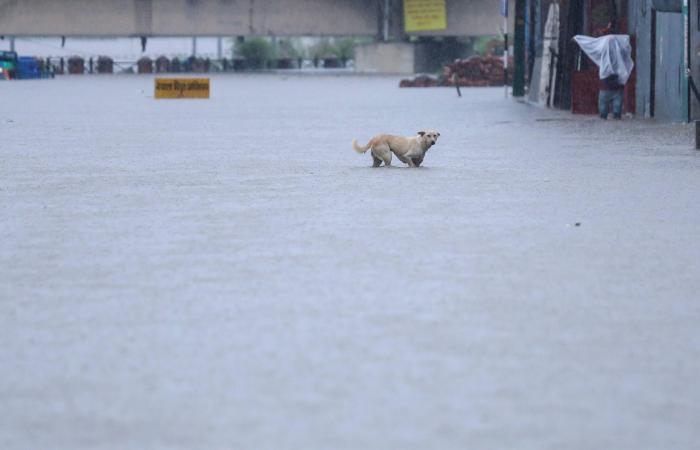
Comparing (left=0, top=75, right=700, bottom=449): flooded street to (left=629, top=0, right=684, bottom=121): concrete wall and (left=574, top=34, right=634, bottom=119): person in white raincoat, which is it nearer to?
(left=629, top=0, right=684, bottom=121): concrete wall

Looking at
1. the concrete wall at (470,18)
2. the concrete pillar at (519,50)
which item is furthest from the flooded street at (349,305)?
the concrete wall at (470,18)

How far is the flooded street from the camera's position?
18.3 ft

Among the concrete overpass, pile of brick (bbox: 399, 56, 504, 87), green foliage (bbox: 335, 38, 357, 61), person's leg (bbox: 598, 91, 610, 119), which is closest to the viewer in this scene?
person's leg (bbox: 598, 91, 610, 119)

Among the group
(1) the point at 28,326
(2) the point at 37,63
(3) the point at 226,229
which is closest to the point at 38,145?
(3) the point at 226,229

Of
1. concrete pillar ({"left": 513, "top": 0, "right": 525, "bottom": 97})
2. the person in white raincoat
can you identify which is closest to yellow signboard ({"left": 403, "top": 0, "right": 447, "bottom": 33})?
concrete pillar ({"left": 513, "top": 0, "right": 525, "bottom": 97})

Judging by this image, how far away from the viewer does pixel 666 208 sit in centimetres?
1282

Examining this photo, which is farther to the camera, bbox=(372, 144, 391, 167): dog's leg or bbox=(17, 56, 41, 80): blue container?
bbox=(17, 56, 41, 80): blue container

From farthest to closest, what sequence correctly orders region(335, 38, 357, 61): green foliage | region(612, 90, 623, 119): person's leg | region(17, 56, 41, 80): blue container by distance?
region(335, 38, 357, 61): green foliage < region(17, 56, 41, 80): blue container < region(612, 90, 623, 119): person's leg

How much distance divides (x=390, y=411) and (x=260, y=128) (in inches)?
879

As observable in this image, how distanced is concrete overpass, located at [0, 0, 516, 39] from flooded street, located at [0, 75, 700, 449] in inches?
2650

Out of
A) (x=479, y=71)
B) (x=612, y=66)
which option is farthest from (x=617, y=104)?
(x=479, y=71)

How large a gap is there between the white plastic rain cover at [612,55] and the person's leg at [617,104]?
0.26 metres

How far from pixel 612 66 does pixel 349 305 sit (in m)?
22.6

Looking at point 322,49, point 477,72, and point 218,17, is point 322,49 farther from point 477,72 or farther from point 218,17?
point 477,72
